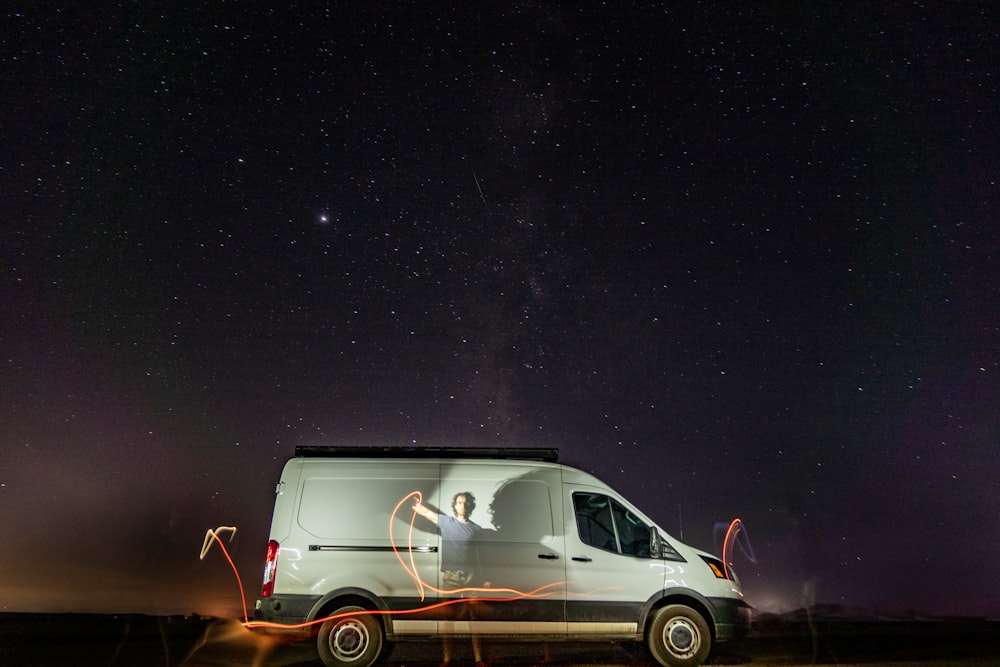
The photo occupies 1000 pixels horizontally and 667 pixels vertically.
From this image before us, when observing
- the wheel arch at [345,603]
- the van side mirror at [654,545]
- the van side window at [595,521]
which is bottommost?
the wheel arch at [345,603]

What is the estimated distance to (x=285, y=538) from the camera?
9633 millimetres

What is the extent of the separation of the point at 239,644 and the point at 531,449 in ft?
22.2

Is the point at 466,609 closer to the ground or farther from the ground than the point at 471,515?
closer to the ground

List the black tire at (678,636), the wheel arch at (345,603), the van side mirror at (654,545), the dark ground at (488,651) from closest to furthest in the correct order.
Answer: the wheel arch at (345,603)
the black tire at (678,636)
the van side mirror at (654,545)
the dark ground at (488,651)

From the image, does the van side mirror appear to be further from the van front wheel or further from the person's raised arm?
the van front wheel

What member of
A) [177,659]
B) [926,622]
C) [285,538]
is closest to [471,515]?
[285,538]

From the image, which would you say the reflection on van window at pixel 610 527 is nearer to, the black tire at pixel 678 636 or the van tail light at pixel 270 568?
the black tire at pixel 678 636

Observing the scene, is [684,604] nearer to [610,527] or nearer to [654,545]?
[654,545]

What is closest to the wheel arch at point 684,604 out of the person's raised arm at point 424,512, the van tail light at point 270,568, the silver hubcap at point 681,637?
the silver hubcap at point 681,637

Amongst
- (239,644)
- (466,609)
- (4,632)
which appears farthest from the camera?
(4,632)

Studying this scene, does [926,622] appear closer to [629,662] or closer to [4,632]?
[629,662]

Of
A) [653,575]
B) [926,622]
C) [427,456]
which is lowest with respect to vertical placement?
[926,622]

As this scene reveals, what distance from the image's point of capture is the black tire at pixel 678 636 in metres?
9.66

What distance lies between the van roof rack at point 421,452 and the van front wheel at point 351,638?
185 centimetres
